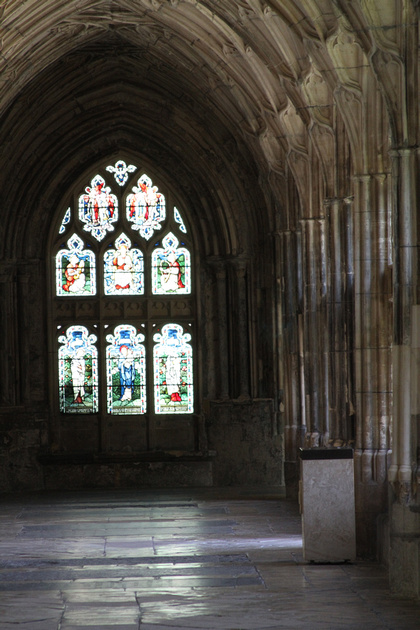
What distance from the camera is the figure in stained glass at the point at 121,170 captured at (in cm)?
2230

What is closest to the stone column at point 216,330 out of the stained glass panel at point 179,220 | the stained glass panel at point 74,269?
the stained glass panel at point 179,220

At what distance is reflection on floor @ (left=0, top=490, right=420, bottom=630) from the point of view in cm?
812

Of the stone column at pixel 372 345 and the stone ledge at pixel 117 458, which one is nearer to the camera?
the stone column at pixel 372 345

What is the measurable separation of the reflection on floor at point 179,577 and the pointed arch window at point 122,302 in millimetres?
5940

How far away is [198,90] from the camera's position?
1986 cm

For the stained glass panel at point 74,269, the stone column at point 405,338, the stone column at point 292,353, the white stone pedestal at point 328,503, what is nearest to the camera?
the stone column at point 405,338

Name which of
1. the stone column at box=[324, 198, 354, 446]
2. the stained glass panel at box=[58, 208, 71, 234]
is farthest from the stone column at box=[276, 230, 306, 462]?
the stained glass panel at box=[58, 208, 71, 234]

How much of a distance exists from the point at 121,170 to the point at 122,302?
2571 millimetres

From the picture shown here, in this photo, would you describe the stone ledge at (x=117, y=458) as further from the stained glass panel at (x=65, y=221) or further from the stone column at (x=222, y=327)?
the stained glass panel at (x=65, y=221)

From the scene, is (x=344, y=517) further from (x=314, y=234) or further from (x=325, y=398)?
(x=314, y=234)

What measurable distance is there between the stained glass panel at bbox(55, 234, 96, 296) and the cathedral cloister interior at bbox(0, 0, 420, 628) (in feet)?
0.09

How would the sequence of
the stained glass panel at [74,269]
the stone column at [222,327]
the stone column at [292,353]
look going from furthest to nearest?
the stained glass panel at [74,269]
the stone column at [222,327]
the stone column at [292,353]

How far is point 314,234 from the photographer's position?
1580 centimetres

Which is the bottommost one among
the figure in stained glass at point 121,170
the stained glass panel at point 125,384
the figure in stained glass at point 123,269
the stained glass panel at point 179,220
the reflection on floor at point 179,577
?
the reflection on floor at point 179,577
